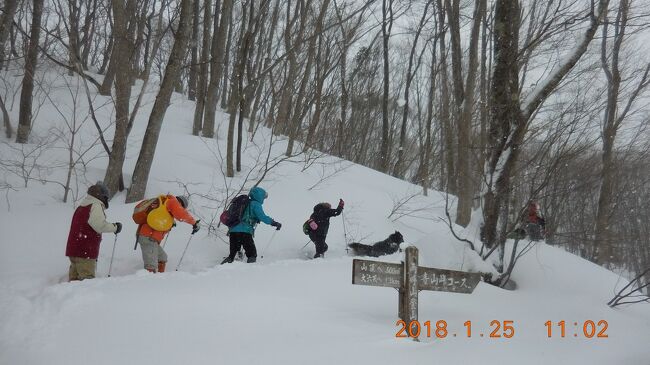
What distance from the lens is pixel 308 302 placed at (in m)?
4.91

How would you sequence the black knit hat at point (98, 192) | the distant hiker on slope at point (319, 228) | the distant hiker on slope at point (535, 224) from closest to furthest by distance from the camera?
the black knit hat at point (98, 192), the distant hiker on slope at point (535, 224), the distant hiker on slope at point (319, 228)

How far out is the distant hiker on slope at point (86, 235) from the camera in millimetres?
5324

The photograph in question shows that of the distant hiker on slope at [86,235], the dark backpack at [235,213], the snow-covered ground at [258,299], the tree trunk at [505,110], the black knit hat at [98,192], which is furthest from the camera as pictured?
the dark backpack at [235,213]

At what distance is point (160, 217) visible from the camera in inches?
235

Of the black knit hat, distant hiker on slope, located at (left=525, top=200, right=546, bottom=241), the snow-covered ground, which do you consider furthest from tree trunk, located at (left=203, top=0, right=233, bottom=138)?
distant hiker on slope, located at (left=525, top=200, right=546, bottom=241)

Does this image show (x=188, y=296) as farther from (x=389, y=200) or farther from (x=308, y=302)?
(x=389, y=200)

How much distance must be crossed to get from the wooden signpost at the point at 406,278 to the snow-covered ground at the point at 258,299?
30 cm

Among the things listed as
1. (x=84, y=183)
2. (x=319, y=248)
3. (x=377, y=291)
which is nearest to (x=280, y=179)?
(x=319, y=248)

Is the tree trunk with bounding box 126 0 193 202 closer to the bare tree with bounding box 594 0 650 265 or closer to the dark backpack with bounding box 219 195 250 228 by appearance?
the dark backpack with bounding box 219 195 250 228

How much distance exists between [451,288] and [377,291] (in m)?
1.47

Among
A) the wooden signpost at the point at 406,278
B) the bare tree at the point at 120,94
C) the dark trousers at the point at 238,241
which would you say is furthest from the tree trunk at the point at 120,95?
the wooden signpost at the point at 406,278

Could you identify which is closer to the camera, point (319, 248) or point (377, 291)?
point (377, 291)

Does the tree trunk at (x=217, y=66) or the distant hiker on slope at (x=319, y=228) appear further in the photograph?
the tree trunk at (x=217, y=66)

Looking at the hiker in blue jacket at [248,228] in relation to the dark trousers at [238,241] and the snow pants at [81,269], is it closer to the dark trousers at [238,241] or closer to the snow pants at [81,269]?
the dark trousers at [238,241]
